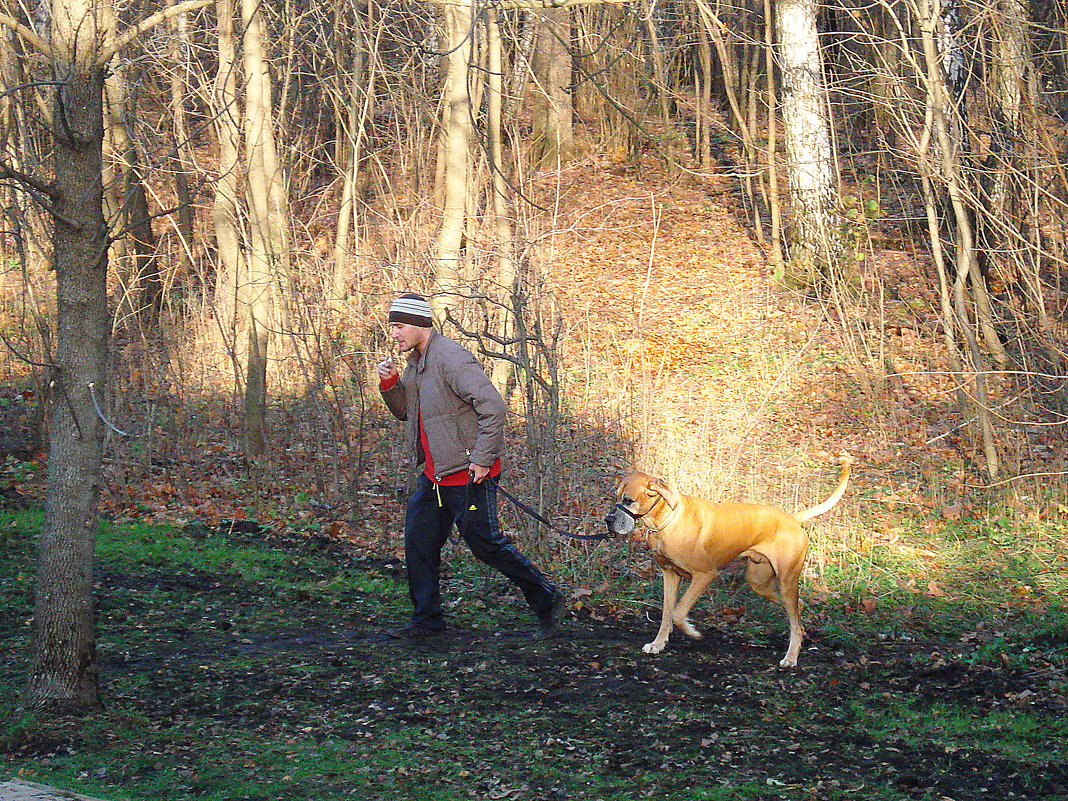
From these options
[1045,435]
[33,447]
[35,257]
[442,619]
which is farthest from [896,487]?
[35,257]

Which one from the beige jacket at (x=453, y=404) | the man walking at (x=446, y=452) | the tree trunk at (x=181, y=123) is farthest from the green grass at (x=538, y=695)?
the tree trunk at (x=181, y=123)

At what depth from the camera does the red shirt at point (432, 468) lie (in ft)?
20.5

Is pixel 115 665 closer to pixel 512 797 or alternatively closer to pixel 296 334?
pixel 512 797

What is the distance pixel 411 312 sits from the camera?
621 centimetres

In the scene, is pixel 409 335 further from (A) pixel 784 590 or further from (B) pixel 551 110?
(B) pixel 551 110

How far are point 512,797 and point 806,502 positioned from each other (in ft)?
15.4

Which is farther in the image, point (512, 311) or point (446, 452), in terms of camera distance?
point (512, 311)

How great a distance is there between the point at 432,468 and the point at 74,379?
219 cm

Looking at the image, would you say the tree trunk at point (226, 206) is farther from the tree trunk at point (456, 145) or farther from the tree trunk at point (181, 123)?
the tree trunk at point (456, 145)

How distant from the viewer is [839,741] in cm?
493

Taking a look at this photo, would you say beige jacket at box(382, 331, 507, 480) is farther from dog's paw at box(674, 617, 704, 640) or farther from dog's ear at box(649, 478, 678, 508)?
dog's paw at box(674, 617, 704, 640)

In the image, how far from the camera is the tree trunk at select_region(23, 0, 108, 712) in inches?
185

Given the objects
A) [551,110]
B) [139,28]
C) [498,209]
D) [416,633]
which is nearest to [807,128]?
[551,110]

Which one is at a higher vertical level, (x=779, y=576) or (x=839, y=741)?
(x=779, y=576)
